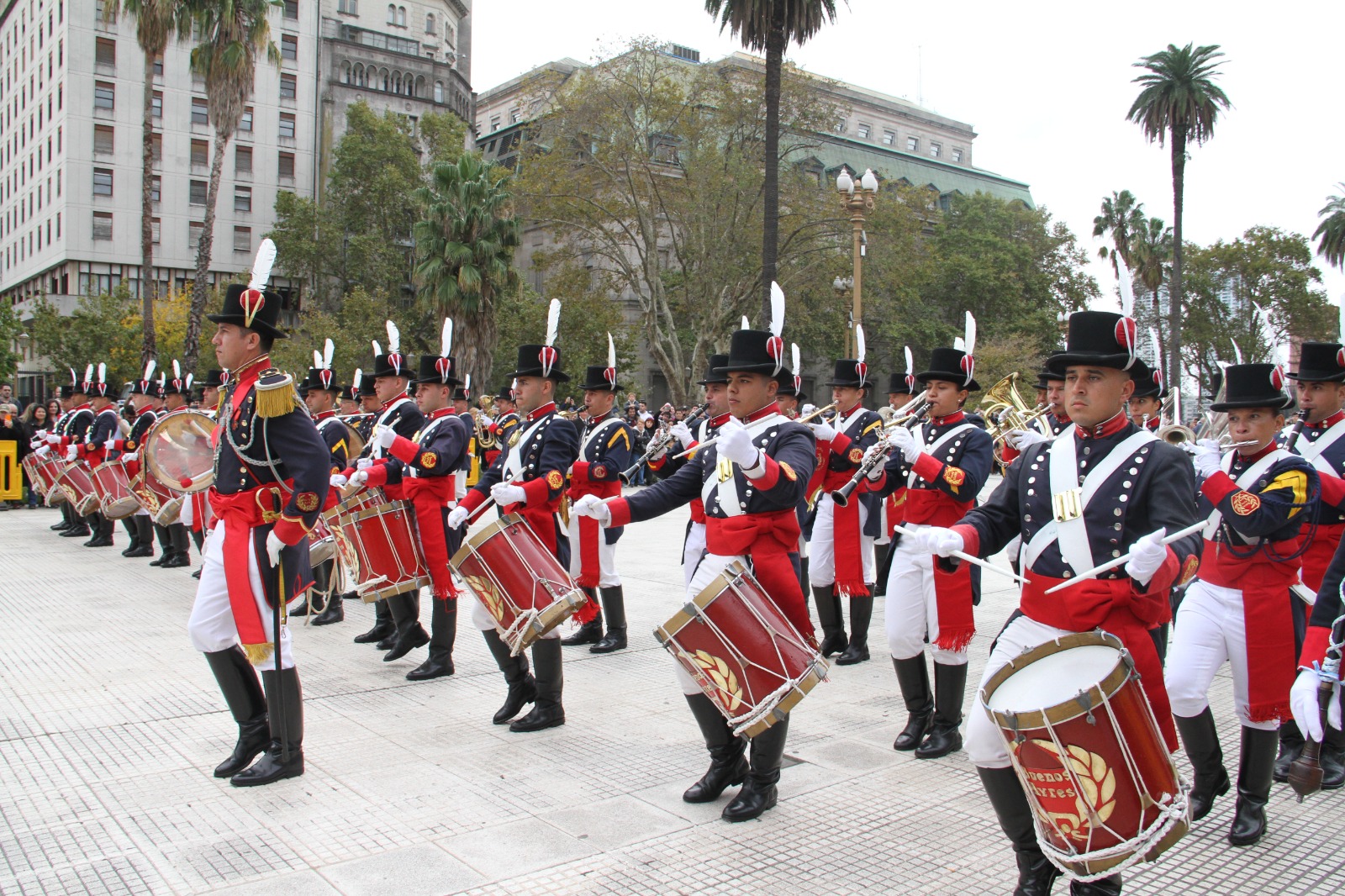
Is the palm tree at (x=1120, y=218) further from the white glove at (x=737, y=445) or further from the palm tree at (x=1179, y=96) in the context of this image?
the white glove at (x=737, y=445)

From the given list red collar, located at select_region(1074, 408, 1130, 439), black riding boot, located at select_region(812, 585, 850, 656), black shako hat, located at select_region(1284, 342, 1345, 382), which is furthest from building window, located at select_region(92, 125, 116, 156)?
red collar, located at select_region(1074, 408, 1130, 439)

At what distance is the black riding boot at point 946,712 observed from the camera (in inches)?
232

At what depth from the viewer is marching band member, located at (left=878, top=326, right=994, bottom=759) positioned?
19.0ft

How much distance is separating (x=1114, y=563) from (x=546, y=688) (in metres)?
3.81

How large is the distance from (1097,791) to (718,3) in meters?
21.7

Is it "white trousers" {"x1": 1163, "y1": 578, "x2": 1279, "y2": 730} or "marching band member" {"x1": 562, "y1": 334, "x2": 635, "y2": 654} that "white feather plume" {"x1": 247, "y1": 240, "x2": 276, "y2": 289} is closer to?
"marching band member" {"x1": 562, "y1": 334, "x2": 635, "y2": 654}

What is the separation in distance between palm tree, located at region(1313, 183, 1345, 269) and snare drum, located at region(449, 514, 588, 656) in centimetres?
4952

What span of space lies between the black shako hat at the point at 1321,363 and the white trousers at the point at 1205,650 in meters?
1.35

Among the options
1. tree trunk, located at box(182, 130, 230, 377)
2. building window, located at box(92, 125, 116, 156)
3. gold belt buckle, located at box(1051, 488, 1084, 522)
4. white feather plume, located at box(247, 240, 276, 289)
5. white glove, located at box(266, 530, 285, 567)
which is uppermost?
building window, located at box(92, 125, 116, 156)

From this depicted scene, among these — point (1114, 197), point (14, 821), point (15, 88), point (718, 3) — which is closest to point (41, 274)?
point (15, 88)

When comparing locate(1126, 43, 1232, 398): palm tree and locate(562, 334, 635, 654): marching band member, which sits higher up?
locate(1126, 43, 1232, 398): palm tree

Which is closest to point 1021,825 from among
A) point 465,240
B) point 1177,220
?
point 465,240

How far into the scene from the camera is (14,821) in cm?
479

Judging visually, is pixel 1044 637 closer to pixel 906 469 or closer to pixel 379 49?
pixel 906 469
